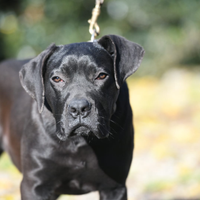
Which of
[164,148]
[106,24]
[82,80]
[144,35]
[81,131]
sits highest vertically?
[106,24]

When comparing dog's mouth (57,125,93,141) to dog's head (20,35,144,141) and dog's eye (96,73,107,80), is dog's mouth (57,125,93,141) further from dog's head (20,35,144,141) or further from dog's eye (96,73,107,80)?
dog's eye (96,73,107,80)

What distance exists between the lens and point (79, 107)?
10.6 feet

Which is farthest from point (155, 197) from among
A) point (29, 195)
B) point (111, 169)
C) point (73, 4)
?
point (73, 4)

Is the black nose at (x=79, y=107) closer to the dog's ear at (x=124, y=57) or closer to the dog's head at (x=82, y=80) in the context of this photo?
the dog's head at (x=82, y=80)

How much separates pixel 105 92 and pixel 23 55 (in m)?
11.9

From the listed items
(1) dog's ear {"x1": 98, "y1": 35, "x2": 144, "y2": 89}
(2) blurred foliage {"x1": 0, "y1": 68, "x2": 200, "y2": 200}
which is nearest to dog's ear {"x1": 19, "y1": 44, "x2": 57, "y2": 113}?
(1) dog's ear {"x1": 98, "y1": 35, "x2": 144, "y2": 89}

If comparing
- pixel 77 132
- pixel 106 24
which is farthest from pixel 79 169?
pixel 106 24

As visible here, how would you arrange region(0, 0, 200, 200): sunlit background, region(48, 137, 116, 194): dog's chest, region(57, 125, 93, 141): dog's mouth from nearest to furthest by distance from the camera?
region(57, 125, 93, 141): dog's mouth
region(48, 137, 116, 194): dog's chest
region(0, 0, 200, 200): sunlit background

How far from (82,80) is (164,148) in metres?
4.01

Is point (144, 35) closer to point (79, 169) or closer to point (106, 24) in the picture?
point (106, 24)

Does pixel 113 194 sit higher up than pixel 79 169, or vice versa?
pixel 79 169

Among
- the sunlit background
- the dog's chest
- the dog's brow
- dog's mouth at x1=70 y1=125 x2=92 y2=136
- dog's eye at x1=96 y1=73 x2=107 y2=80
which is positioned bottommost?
the dog's chest

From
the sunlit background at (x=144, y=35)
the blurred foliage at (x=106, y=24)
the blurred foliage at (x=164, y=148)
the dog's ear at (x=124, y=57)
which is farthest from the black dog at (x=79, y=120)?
the blurred foliage at (x=106, y=24)

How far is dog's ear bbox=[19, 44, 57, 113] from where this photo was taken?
140 inches
